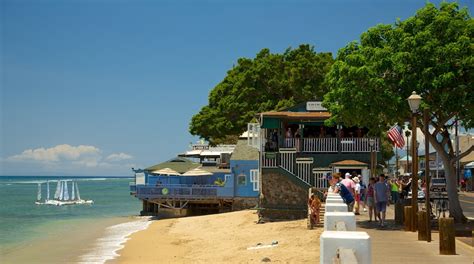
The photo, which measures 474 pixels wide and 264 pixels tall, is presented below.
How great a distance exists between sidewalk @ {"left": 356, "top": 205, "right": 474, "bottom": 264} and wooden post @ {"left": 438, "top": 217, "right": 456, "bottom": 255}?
0.52 ft

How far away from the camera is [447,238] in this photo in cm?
1239

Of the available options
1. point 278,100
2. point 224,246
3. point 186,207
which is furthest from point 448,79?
point 278,100

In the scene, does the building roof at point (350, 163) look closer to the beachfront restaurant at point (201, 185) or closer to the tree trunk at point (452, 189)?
the tree trunk at point (452, 189)

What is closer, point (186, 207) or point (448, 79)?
point (448, 79)

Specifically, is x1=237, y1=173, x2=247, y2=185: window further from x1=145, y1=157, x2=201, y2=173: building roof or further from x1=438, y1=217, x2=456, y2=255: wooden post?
x1=438, y1=217, x2=456, y2=255: wooden post

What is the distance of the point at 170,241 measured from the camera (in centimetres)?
2820

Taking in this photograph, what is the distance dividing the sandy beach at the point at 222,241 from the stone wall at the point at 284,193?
133 centimetres

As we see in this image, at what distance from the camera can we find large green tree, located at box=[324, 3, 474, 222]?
17359 mm

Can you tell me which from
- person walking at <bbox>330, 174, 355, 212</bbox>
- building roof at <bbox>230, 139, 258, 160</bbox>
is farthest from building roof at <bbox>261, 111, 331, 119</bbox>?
building roof at <bbox>230, 139, 258, 160</bbox>

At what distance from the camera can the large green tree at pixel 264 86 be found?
48500 millimetres

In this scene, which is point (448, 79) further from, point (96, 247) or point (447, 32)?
point (96, 247)

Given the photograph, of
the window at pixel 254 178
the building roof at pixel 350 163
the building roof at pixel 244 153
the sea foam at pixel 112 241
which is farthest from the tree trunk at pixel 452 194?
the building roof at pixel 244 153

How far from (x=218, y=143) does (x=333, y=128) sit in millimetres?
27321

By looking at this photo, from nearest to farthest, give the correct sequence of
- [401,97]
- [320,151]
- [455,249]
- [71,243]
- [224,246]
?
[455,249] → [401,97] → [224,246] → [320,151] → [71,243]
